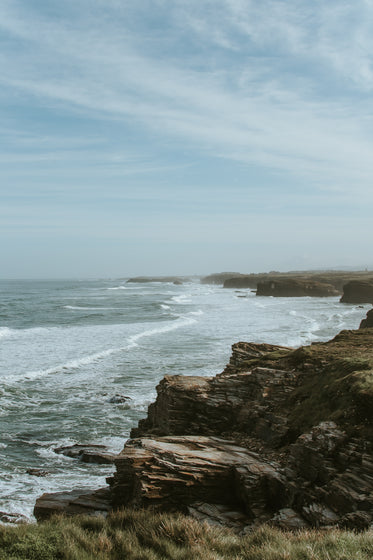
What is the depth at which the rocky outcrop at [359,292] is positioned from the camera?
251 feet

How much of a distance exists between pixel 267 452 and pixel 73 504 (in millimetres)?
4767

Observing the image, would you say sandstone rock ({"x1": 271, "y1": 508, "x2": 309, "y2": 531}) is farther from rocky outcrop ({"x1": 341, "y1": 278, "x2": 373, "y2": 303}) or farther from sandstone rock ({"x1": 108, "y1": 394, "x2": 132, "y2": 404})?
rocky outcrop ({"x1": 341, "y1": 278, "x2": 373, "y2": 303})

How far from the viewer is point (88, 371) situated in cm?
2538

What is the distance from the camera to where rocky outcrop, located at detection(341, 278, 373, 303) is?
251 feet

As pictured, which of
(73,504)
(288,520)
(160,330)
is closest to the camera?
(288,520)

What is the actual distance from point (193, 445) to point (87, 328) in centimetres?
3542

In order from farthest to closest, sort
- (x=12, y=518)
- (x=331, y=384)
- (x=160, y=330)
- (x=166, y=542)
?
(x=160, y=330) → (x=331, y=384) → (x=12, y=518) → (x=166, y=542)

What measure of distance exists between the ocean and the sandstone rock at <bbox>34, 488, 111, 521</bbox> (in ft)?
3.91

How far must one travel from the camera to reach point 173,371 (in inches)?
963

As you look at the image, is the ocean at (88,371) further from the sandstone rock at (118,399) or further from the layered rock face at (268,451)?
the layered rock face at (268,451)

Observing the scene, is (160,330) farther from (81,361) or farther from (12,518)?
(12,518)

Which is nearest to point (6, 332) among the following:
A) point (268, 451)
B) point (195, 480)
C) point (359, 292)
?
point (195, 480)

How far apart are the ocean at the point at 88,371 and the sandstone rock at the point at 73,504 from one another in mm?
1192

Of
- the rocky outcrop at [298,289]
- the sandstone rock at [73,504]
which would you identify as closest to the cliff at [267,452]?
the sandstone rock at [73,504]
